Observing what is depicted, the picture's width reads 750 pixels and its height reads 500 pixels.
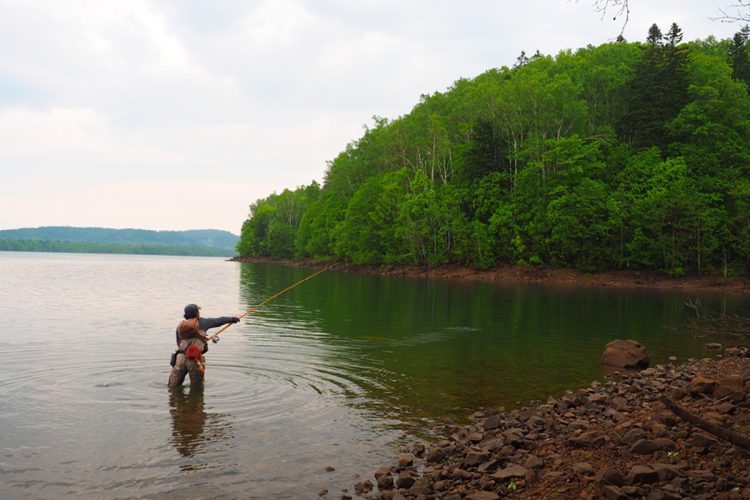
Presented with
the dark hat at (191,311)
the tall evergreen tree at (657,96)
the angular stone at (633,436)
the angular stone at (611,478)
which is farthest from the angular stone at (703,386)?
the tall evergreen tree at (657,96)

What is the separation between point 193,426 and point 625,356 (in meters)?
13.5

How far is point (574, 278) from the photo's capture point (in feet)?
210

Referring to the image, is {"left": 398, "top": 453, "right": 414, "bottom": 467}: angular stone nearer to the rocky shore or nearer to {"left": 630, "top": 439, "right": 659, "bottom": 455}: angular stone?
the rocky shore

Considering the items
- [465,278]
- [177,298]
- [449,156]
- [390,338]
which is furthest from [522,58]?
[390,338]

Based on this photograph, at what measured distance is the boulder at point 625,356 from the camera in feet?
56.2

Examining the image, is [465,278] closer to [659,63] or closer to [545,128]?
[545,128]

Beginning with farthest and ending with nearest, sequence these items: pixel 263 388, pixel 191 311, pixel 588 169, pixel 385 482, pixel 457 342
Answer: pixel 588 169
pixel 457 342
pixel 263 388
pixel 191 311
pixel 385 482

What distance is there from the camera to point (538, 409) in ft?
37.9

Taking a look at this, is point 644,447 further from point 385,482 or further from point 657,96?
point 657,96

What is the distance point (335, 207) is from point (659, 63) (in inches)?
2446

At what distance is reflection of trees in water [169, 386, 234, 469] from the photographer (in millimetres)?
9656

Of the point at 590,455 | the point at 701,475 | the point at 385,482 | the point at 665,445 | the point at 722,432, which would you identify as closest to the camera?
the point at 701,475

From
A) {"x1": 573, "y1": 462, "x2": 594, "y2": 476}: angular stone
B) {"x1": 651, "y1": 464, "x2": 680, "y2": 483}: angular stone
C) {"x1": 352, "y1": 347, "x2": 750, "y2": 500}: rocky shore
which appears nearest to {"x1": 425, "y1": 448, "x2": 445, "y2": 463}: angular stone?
{"x1": 352, "y1": 347, "x2": 750, "y2": 500}: rocky shore

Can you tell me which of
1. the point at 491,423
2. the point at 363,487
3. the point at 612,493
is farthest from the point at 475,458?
the point at 612,493
